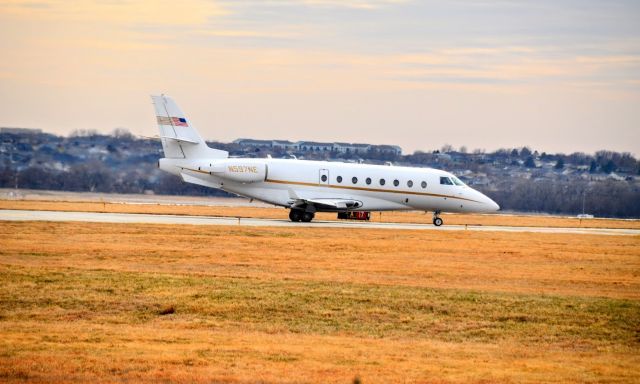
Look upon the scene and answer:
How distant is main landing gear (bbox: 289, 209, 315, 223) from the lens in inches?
2156

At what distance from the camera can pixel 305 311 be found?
2625cm

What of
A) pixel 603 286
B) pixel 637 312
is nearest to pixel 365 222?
pixel 603 286

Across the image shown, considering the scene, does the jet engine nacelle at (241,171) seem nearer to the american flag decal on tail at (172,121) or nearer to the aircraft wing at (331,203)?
the aircraft wing at (331,203)

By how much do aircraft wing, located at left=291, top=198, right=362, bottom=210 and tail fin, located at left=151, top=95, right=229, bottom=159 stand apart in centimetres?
577

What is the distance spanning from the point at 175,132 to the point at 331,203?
898 cm

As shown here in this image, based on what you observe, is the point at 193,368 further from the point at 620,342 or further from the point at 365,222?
the point at 365,222

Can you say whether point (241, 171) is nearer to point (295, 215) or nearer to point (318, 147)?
point (295, 215)

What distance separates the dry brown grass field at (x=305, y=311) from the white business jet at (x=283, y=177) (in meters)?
10.9

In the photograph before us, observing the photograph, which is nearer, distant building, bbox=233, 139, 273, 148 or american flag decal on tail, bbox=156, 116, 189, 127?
american flag decal on tail, bbox=156, 116, 189, 127

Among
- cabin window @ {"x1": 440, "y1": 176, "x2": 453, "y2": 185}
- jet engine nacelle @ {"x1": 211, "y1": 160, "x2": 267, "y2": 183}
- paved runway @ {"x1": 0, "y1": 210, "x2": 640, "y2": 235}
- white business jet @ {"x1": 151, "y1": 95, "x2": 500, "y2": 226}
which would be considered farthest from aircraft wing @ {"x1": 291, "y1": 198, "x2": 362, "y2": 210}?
cabin window @ {"x1": 440, "y1": 176, "x2": 453, "y2": 185}

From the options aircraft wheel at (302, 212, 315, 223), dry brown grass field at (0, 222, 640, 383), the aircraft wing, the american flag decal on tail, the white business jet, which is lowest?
dry brown grass field at (0, 222, 640, 383)

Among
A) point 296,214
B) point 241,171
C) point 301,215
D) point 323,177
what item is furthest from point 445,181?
point 241,171

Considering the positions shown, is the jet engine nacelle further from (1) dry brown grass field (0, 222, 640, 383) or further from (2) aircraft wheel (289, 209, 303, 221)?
(1) dry brown grass field (0, 222, 640, 383)

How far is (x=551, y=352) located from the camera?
74.5 ft
